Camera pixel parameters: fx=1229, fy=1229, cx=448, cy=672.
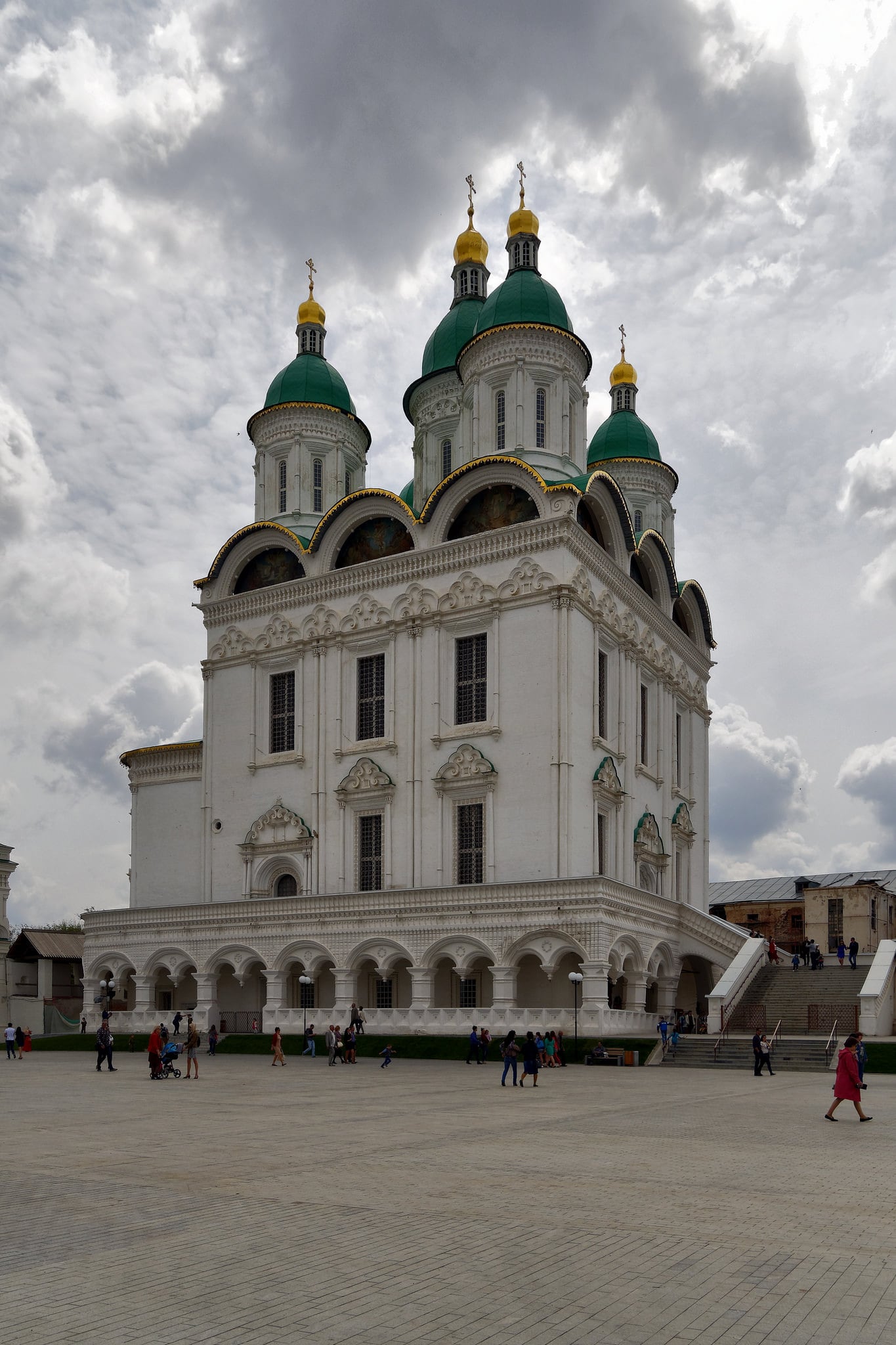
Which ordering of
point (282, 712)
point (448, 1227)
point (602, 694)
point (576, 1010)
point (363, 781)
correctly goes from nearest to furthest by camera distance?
point (448, 1227) → point (576, 1010) → point (602, 694) → point (363, 781) → point (282, 712)

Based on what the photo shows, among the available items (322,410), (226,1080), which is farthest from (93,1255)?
(322,410)

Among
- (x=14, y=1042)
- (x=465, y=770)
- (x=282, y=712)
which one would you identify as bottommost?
(x=14, y=1042)

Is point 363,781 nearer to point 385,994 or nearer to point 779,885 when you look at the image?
point 385,994

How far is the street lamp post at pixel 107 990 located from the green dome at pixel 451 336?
83.3ft

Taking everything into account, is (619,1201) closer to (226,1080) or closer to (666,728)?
(226,1080)

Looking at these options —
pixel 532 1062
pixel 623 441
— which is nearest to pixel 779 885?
pixel 623 441

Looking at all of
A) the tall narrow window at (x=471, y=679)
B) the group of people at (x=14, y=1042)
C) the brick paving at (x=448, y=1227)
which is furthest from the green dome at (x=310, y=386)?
the brick paving at (x=448, y=1227)

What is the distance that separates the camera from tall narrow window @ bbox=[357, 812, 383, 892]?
38.3 meters

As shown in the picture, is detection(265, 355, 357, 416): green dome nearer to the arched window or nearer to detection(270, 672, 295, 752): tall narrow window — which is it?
detection(270, 672, 295, 752): tall narrow window

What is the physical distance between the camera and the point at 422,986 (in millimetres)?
34250

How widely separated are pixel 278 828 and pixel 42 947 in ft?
58.0

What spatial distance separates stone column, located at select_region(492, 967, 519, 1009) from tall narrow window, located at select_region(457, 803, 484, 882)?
3.85 metres

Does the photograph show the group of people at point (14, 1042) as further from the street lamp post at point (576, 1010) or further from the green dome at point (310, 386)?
the green dome at point (310, 386)

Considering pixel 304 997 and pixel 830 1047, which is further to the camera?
pixel 304 997
